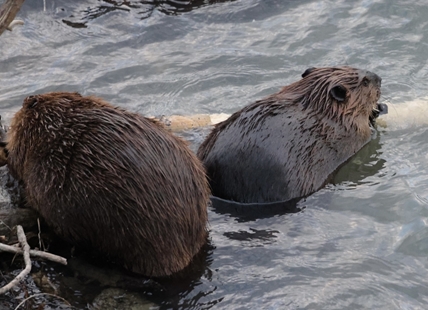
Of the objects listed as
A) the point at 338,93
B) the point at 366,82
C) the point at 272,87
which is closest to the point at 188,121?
the point at 272,87

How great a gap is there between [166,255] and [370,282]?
106 cm

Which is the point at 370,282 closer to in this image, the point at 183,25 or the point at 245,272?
the point at 245,272

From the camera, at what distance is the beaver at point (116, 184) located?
3.49m

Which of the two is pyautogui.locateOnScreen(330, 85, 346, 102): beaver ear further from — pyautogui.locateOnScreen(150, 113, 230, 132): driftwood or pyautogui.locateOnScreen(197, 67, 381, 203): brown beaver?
pyautogui.locateOnScreen(150, 113, 230, 132): driftwood

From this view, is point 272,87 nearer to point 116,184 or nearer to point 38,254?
point 116,184

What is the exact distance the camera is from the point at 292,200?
14.6ft

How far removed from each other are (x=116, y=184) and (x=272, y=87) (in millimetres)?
3050

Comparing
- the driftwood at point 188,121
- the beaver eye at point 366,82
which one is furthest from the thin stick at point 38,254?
the beaver eye at point 366,82

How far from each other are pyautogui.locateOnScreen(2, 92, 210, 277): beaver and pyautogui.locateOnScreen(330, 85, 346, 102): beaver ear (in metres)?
1.47

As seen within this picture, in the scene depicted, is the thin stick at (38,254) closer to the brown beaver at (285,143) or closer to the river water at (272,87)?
the river water at (272,87)

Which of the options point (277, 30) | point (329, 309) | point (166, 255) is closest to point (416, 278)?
point (329, 309)

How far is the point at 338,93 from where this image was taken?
16.1 ft

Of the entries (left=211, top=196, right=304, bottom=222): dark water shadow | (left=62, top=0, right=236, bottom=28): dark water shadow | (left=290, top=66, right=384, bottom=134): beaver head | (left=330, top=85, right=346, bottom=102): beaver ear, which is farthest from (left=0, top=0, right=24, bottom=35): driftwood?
(left=62, top=0, right=236, bottom=28): dark water shadow

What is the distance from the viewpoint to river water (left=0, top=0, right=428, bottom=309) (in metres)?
Answer: 3.75
